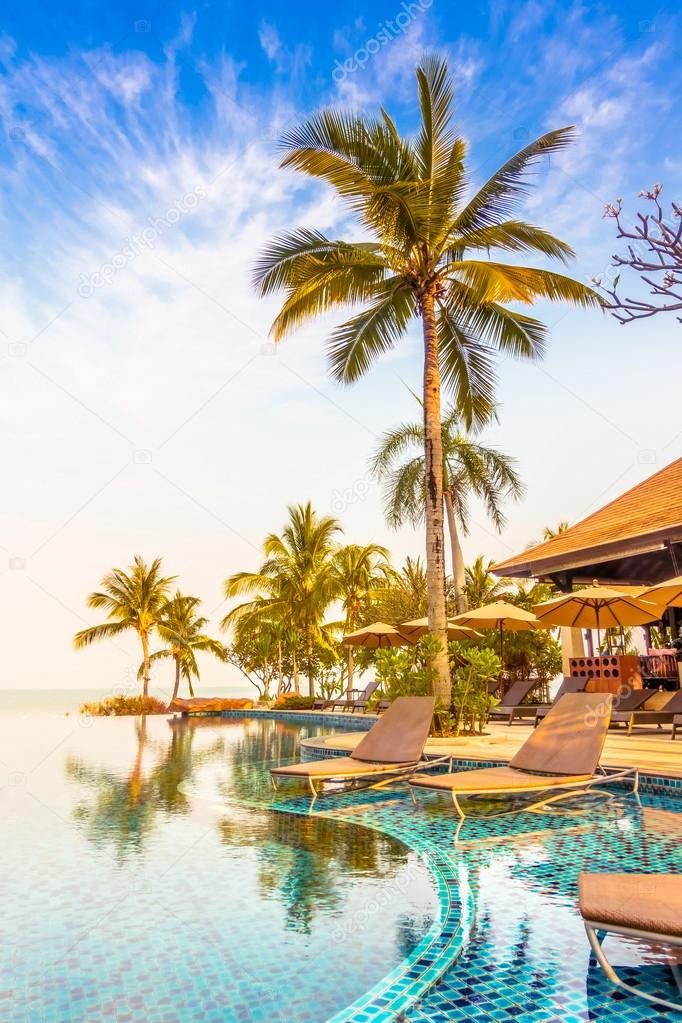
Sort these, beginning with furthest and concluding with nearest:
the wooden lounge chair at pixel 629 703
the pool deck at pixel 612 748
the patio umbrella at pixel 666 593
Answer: the wooden lounge chair at pixel 629 703
the patio umbrella at pixel 666 593
the pool deck at pixel 612 748

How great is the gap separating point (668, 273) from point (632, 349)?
9572 mm

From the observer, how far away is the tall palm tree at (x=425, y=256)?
11258 millimetres

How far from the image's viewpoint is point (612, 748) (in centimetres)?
926

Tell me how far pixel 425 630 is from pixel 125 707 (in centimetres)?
1647

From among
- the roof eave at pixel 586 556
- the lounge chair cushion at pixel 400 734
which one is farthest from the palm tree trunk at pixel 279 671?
the lounge chair cushion at pixel 400 734

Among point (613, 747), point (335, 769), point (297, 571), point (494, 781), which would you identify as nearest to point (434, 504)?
point (613, 747)

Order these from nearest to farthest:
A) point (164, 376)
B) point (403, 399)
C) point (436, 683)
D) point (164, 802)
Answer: point (164, 802)
point (436, 683)
point (164, 376)
point (403, 399)

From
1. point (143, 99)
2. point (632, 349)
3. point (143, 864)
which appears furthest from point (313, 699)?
point (143, 864)

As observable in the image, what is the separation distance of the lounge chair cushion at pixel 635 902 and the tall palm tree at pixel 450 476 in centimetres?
1915

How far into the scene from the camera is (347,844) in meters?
5.26

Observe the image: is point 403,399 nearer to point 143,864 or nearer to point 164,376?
point 164,376

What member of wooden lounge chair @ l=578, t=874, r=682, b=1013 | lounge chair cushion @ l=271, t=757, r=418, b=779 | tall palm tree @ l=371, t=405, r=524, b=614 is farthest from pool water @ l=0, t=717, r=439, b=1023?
tall palm tree @ l=371, t=405, r=524, b=614

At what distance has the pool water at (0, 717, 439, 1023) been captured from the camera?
2771 mm

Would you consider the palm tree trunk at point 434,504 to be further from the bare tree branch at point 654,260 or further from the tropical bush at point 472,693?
the bare tree branch at point 654,260
